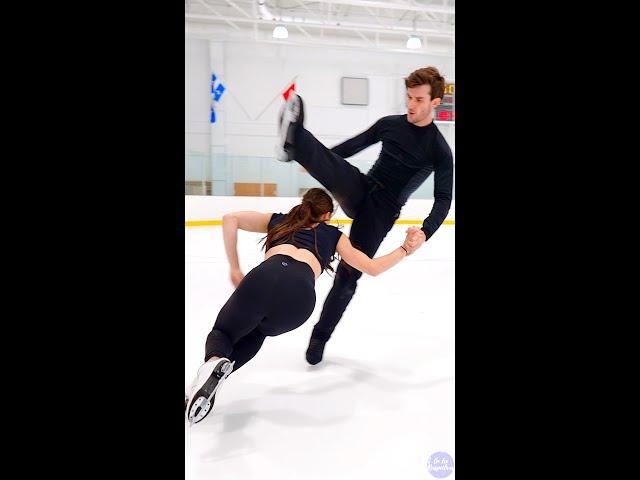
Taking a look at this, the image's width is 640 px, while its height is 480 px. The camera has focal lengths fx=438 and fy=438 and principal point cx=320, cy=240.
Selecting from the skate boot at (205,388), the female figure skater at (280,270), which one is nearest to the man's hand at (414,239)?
the female figure skater at (280,270)

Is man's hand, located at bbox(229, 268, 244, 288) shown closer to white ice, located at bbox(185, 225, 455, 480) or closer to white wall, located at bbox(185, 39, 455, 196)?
white ice, located at bbox(185, 225, 455, 480)

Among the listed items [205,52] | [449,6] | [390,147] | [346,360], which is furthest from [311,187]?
[449,6]

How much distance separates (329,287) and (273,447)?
26.7 inches

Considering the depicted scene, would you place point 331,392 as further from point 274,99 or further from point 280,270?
point 274,99

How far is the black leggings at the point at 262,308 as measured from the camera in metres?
1.51

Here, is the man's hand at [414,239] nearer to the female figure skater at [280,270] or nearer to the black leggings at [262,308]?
→ the female figure skater at [280,270]

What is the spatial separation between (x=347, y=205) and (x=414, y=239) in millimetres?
284

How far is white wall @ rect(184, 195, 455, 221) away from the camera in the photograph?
162 centimetres

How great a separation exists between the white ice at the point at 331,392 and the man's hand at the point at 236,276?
0.02 meters

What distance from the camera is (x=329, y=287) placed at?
1.87 m

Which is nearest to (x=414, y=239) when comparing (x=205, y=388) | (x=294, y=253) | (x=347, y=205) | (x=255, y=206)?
(x=347, y=205)

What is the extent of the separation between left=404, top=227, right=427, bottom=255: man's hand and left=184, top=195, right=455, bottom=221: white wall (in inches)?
3.0
